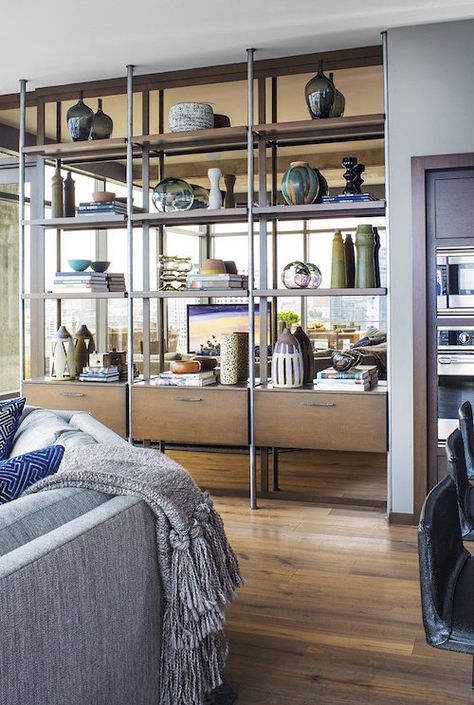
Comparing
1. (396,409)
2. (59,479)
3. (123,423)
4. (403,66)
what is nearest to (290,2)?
(403,66)

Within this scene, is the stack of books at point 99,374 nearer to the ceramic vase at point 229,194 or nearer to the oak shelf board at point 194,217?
the oak shelf board at point 194,217

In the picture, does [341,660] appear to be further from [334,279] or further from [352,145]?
[352,145]

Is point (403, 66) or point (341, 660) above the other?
point (403, 66)

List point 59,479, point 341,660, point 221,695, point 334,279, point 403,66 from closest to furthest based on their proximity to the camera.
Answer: point 59,479, point 221,695, point 341,660, point 403,66, point 334,279

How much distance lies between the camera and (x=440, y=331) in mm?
4172

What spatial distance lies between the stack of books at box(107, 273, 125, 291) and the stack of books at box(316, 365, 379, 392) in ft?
5.07

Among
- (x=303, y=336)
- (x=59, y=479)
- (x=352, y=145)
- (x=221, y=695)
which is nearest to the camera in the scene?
(x=59, y=479)

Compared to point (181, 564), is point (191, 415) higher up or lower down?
higher up

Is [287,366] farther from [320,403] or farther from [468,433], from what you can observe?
[468,433]

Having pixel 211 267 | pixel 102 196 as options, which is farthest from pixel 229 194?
pixel 102 196

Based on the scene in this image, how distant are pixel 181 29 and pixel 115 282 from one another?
66.1 inches

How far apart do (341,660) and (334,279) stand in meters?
2.43

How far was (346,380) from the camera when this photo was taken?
4.36 metres

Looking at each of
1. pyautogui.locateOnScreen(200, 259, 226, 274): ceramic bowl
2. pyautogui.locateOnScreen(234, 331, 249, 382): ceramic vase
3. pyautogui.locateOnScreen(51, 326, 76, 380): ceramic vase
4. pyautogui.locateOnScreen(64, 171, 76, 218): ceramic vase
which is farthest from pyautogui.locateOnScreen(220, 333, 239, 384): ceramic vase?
pyautogui.locateOnScreen(64, 171, 76, 218): ceramic vase
